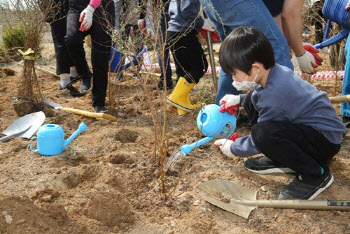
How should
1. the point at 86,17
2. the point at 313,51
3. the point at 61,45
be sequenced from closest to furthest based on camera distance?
1. the point at 313,51
2. the point at 86,17
3. the point at 61,45

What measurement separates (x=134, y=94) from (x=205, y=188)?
7.49ft

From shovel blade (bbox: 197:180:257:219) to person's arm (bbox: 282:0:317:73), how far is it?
1.07m

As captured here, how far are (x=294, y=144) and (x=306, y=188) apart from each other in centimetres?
25

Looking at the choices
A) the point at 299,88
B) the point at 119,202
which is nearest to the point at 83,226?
the point at 119,202

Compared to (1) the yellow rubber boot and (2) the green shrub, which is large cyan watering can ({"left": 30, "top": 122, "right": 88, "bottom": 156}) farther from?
(2) the green shrub

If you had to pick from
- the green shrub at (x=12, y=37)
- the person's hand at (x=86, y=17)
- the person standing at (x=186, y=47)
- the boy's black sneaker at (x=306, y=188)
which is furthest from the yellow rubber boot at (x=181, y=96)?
the green shrub at (x=12, y=37)

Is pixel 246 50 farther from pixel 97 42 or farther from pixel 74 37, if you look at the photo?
pixel 74 37

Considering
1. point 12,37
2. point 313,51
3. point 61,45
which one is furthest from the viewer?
point 12,37

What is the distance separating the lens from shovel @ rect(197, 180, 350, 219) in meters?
1.90

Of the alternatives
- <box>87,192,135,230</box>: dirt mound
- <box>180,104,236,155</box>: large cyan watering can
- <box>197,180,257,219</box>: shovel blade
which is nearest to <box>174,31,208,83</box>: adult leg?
<box>180,104,236,155</box>: large cyan watering can

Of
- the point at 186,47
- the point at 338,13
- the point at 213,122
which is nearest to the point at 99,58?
the point at 186,47

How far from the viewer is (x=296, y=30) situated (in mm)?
2633

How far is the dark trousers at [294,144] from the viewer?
200 centimetres

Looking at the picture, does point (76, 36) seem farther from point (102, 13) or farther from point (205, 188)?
point (205, 188)
